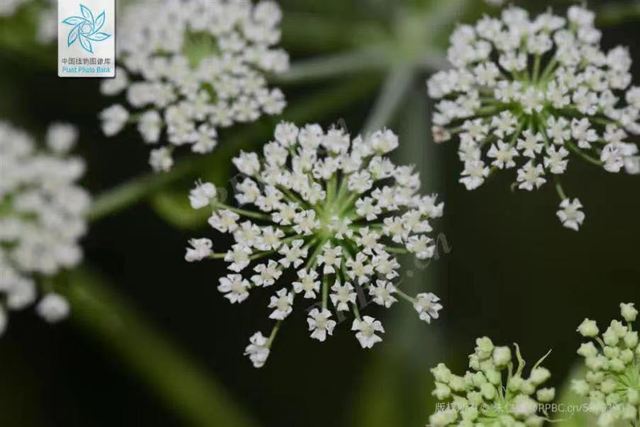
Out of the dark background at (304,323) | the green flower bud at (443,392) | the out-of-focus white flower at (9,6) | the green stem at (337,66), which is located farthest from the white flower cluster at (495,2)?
the out-of-focus white flower at (9,6)

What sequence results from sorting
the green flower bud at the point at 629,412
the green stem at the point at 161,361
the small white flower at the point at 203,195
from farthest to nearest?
1. the green stem at the point at 161,361
2. the small white flower at the point at 203,195
3. the green flower bud at the point at 629,412

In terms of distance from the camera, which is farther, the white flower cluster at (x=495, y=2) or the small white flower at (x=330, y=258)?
the white flower cluster at (x=495, y=2)

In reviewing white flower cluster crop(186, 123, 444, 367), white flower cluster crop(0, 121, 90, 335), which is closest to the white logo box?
white flower cluster crop(0, 121, 90, 335)

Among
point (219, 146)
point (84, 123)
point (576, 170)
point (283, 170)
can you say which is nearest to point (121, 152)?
point (84, 123)

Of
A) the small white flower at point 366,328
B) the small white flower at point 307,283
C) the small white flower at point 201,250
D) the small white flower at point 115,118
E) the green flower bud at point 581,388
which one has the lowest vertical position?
the green flower bud at point 581,388

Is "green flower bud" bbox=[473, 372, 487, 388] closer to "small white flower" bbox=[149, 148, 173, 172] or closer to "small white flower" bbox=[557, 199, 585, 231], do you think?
"small white flower" bbox=[557, 199, 585, 231]

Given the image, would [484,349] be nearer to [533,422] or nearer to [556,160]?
[533,422]

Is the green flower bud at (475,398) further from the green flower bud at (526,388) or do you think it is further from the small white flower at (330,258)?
the small white flower at (330,258)
